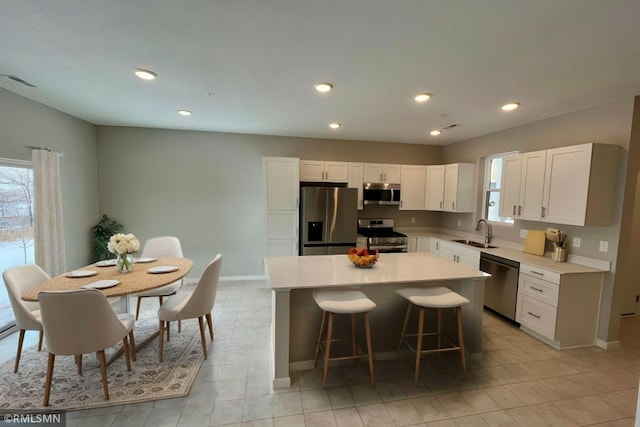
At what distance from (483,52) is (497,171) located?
3109 millimetres

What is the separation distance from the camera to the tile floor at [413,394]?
74.3 inches

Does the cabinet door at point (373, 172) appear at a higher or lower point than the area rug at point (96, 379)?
higher

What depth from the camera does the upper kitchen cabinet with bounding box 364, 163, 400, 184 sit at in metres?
4.74

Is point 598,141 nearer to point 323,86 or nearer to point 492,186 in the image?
point 492,186

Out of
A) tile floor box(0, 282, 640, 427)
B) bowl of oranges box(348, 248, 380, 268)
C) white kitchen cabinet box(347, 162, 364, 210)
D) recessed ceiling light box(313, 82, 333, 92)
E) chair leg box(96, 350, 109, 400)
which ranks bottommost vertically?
tile floor box(0, 282, 640, 427)

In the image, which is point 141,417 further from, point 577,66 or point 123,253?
point 577,66

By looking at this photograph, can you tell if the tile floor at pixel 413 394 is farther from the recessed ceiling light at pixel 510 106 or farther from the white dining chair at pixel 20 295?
the recessed ceiling light at pixel 510 106

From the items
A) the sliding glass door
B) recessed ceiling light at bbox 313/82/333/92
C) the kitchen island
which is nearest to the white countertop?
the kitchen island

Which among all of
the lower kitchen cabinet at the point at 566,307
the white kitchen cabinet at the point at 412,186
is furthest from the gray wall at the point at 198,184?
the lower kitchen cabinet at the point at 566,307

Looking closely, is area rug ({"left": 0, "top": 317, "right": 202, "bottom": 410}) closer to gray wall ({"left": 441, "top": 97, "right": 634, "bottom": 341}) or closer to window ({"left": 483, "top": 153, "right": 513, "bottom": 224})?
gray wall ({"left": 441, "top": 97, "right": 634, "bottom": 341})

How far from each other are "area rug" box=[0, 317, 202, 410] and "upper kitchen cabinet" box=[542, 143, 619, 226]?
4.10m

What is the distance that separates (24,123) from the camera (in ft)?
9.68

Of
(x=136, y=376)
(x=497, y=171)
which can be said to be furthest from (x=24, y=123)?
(x=497, y=171)

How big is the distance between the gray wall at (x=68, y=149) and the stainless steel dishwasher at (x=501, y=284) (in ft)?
18.6
